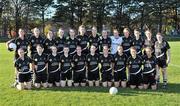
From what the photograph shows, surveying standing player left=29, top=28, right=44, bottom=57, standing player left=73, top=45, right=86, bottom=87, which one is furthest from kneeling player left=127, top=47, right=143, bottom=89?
standing player left=29, top=28, right=44, bottom=57

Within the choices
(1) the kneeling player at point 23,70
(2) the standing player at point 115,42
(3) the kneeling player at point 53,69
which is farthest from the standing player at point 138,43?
(1) the kneeling player at point 23,70

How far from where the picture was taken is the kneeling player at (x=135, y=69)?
10867 mm

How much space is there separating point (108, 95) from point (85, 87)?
1.47 metres

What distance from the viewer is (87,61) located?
37.0 feet

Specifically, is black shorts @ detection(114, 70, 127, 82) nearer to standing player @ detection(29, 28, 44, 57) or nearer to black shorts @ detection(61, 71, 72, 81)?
black shorts @ detection(61, 71, 72, 81)

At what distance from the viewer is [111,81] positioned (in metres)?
11.2

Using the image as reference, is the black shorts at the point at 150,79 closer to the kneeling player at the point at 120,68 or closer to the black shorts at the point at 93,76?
the kneeling player at the point at 120,68

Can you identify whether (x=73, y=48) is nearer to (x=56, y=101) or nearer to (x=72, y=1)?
(x=56, y=101)

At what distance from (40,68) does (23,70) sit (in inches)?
19.8

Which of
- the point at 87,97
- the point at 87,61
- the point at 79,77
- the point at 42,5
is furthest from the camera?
the point at 42,5

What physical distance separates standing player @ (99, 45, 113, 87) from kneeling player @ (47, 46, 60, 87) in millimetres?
1254

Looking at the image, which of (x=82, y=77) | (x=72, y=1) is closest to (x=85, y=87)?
(x=82, y=77)

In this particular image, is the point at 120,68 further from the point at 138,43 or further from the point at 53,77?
the point at 53,77

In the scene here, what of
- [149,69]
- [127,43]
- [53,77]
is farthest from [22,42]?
[149,69]
